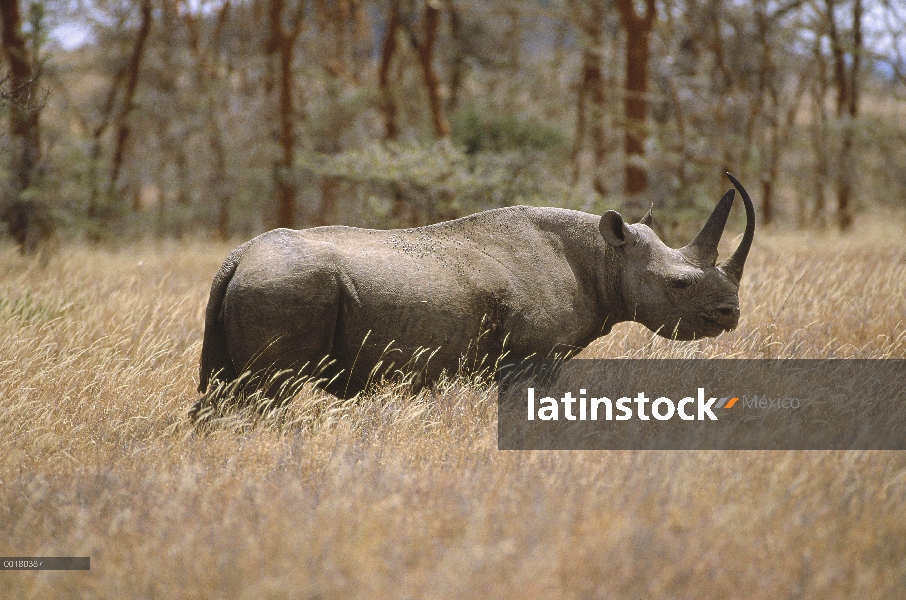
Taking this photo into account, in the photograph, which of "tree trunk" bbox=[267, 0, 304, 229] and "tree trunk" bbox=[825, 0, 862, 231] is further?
"tree trunk" bbox=[825, 0, 862, 231]

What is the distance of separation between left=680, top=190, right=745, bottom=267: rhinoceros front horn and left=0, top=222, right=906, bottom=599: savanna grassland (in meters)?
1.52

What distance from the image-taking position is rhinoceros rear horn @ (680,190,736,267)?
15.9ft

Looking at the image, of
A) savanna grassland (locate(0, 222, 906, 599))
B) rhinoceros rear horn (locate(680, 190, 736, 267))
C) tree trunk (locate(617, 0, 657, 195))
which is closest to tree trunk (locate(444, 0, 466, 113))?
tree trunk (locate(617, 0, 657, 195))

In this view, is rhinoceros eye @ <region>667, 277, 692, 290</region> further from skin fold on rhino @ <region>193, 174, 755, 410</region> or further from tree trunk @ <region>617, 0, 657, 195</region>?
tree trunk @ <region>617, 0, 657, 195</region>

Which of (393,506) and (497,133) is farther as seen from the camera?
(497,133)

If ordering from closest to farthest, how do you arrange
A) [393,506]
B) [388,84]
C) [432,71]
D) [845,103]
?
[393,506] → [432,71] → [845,103] → [388,84]

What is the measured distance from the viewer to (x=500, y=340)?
4.65 metres

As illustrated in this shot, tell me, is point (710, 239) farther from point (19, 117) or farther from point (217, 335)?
point (19, 117)

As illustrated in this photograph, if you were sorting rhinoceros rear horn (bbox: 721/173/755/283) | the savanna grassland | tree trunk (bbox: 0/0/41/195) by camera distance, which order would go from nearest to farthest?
the savanna grassland
rhinoceros rear horn (bbox: 721/173/755/283)
tree trunk (bbox: 0/0/41/195)

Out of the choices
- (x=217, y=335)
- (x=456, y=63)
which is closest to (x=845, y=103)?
(x=456, y=63)

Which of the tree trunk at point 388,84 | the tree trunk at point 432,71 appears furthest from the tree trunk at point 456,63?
the tree trunk at point 432,71

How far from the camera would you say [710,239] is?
16.1 ft

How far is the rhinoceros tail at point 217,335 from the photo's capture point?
14.3 feet

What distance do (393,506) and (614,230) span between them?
2.46m
